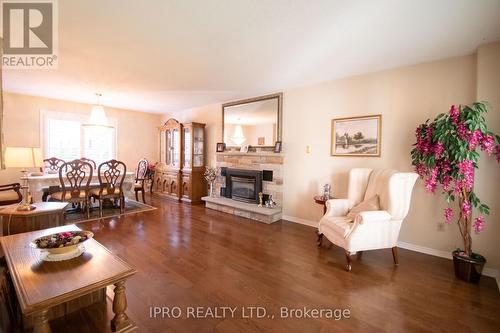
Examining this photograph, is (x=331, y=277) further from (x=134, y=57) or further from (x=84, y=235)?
(x=134, y=57)

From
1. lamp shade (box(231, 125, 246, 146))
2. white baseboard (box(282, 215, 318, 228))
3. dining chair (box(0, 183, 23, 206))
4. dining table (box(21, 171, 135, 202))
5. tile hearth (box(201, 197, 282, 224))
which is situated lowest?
white baseboard (box(282, 215, 318, 228))

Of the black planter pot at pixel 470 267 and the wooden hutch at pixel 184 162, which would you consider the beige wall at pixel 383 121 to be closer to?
the black planter pot at pixel 470 267

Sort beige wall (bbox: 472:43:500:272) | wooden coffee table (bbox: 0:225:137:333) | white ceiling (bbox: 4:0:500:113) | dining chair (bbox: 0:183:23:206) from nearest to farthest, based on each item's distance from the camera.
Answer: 1. wooden coffee table (bbox: 0:225:137:333)
2. white ceiling (bbox: 4:0:500:113)
3. beige wall (bbox: 472:43:500:272)
4. dining chair (bbox: 0:183:23:206)

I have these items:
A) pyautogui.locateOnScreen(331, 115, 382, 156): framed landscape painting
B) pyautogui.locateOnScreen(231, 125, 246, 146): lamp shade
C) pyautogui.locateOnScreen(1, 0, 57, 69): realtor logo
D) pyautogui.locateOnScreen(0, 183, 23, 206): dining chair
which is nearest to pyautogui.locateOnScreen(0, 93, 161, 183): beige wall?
pyautogui.locateOnScreen(0, 183, 23, 206): dining chair

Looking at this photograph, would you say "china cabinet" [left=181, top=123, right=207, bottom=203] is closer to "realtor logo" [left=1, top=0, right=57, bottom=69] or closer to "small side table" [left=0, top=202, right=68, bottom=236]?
"realtor logo" [left=1, top=0, right=57, bottom=69]

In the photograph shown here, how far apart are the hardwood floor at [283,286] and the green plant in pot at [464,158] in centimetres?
25

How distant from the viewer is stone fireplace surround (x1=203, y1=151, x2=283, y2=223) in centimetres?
432

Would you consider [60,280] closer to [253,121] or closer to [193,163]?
[253,121]

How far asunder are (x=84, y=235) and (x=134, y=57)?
231 centimetres

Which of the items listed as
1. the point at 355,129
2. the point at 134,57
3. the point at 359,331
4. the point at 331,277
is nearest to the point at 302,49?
the point at 355,129

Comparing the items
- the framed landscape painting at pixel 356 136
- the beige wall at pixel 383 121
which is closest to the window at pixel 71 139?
the beige wall at pixel 383 121

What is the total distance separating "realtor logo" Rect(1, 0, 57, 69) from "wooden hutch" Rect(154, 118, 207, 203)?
2962 millimetres

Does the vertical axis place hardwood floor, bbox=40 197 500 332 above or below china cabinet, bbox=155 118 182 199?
below

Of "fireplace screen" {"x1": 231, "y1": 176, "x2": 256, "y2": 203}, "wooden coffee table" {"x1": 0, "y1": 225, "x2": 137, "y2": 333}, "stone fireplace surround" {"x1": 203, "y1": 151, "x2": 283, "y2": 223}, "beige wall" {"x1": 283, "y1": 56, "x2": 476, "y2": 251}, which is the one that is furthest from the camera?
"fireplace screen" {"x1": 231, "y1": 176, "x2": 256, "y2": 203}
